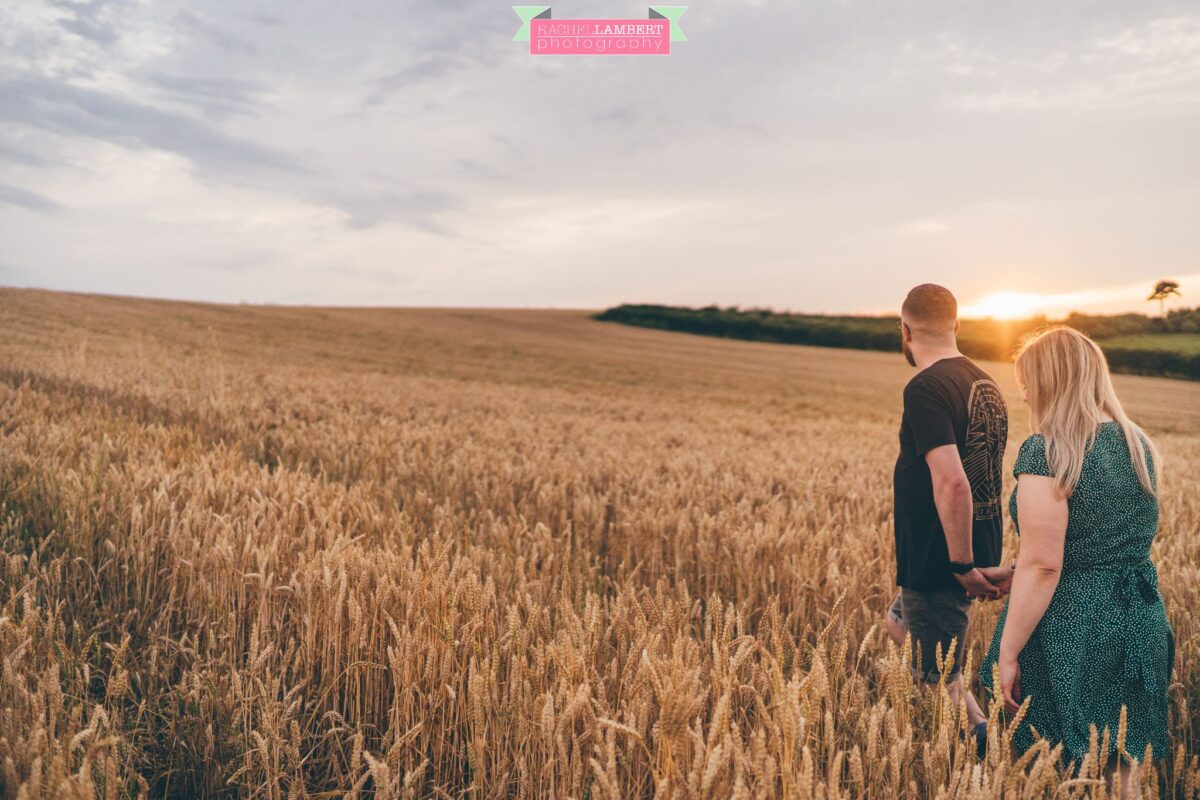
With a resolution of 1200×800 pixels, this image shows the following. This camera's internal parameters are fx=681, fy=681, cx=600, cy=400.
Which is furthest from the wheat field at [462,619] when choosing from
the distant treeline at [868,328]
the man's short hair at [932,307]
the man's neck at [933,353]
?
the distant treeline at [868,328]

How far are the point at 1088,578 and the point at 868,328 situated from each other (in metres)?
53.0

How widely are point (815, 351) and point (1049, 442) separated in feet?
147

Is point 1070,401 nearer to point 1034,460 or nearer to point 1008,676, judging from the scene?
point 1034,460

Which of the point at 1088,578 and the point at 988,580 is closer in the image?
the point at 1088,578

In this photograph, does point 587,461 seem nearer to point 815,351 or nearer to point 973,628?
point 973,628

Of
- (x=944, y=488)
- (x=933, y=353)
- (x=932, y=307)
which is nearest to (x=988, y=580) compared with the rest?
(x=944, y=488)

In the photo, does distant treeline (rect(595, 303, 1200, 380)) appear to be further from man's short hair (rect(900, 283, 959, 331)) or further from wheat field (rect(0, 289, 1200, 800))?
man's short hair (rect(900, 283, 959, 331))

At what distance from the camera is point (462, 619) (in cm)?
255

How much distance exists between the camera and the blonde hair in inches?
81.0

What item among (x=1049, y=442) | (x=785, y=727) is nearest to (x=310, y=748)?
(x=785, y=727)

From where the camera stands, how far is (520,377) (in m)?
22.5

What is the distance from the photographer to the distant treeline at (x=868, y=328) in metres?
15.2

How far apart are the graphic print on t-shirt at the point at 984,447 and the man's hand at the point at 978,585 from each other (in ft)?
0.95

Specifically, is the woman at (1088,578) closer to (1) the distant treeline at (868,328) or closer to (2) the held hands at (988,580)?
(2) the held hands at (988,580)
